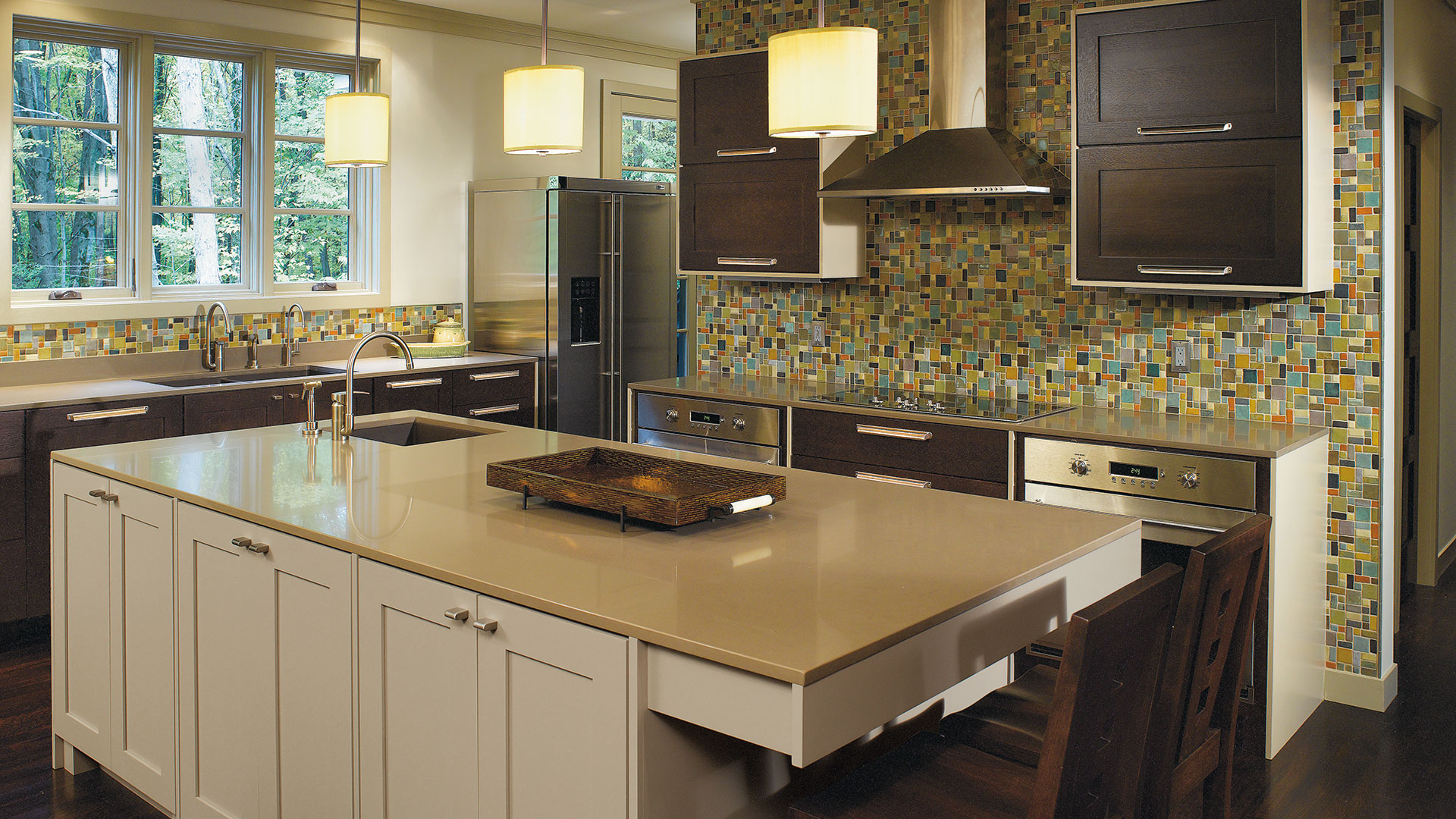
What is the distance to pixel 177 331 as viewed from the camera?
5.40 meters

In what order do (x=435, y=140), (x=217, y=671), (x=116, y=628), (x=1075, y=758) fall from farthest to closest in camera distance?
(x=435, y=140) → (x=116, y=628) → (x=217, y=671) → (x=1075, y=758)

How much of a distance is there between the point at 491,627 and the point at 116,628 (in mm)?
1616

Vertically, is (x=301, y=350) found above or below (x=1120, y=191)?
below

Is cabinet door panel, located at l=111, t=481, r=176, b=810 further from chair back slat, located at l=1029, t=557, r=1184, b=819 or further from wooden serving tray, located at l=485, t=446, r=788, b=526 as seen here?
chair back slat, located at l=1029, t=557, r=1184, b=819

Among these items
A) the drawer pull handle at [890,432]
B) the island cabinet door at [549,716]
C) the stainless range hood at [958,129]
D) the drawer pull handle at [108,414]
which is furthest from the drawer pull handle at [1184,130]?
the drawer pull handle at [108,414]

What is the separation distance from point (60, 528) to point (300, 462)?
0.77m

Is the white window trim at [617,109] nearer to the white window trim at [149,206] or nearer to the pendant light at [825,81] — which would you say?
the white window trim at [149,206]

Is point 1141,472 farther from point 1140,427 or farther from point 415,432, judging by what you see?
point 415,432

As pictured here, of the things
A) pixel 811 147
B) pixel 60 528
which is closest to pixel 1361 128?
pixel 811 147

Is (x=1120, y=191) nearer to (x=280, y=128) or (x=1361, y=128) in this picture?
(x=1361, y=128)

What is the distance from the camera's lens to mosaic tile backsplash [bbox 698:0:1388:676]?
3.64m

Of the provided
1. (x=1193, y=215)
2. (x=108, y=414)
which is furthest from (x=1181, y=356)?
(x=108, y=414)

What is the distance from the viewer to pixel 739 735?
161 cm

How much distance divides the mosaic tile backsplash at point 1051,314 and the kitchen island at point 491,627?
68.1 inches
